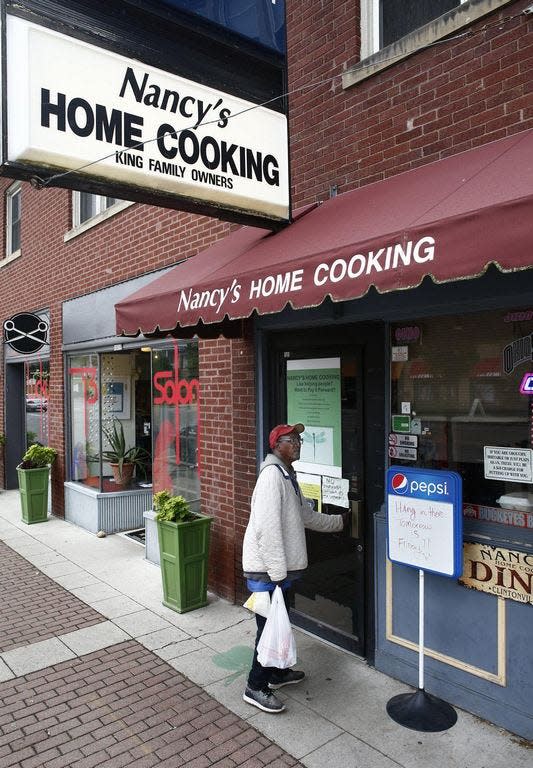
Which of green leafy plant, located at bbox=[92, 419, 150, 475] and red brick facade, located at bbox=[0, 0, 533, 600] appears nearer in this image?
red brick facade, located at bbox=[0, 0, 533, 600]

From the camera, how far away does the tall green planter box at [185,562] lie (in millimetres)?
5199

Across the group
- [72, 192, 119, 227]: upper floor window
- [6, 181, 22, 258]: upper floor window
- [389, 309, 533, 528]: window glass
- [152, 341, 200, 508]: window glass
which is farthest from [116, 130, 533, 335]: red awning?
[6, 181, 22, 258]: upper floor window

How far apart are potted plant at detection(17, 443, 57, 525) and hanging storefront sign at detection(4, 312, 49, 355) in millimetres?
1740

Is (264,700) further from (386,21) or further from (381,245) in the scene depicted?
(386,21)

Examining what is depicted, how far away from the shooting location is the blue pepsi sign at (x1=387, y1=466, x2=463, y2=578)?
3.46 m

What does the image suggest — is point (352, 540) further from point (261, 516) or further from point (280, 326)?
point (280, 326)

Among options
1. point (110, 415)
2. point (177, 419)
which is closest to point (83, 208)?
point (110, 415)

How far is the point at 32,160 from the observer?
10.5 feet

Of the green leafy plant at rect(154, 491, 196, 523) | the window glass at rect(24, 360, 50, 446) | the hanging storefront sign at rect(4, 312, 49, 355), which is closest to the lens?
the green leafy plant at rect(154, 491, 196, 523)

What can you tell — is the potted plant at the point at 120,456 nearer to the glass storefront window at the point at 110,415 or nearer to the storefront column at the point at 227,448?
the glass storefront window at the point at 110,415

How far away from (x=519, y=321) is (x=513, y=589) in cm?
164

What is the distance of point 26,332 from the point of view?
9641 mm

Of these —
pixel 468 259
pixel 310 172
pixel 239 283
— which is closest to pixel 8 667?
pixel 239 283

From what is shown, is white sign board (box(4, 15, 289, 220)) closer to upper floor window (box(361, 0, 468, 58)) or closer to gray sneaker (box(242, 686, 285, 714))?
upper floor window (box(361, 0, 468, 58))
